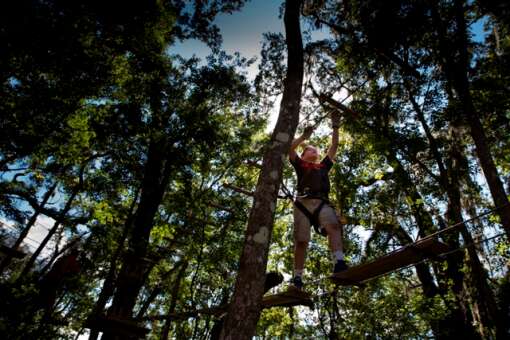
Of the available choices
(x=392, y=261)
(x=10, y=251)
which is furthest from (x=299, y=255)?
(x=10, y=251)

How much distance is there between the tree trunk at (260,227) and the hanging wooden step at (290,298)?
4.18 feet

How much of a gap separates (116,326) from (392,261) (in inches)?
202

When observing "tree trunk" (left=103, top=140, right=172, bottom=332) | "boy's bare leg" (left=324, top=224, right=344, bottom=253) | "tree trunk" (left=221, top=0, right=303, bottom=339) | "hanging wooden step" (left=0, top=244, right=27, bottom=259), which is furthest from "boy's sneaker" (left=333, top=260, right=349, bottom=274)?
"hanging wooden step" (left=0, top=244, right=27, bottom=259)

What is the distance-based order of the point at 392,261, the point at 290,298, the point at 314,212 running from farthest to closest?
the point at 314,212 < the point at 290,298 < the point at 392,261

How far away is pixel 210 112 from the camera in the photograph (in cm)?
1116

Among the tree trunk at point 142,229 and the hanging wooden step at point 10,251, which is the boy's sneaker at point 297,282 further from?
the hanging wooden step at point 10,251

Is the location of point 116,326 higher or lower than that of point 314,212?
lower

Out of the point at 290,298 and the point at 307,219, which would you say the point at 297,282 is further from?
the point at 307,219

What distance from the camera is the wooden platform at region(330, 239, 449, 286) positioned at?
13.2ft

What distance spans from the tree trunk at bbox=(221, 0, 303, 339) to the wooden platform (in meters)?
1.52

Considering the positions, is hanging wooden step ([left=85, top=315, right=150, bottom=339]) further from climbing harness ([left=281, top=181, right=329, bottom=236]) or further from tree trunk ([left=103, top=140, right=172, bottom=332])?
climbing harness ([left=281, top=181, right=329, bottom=236])

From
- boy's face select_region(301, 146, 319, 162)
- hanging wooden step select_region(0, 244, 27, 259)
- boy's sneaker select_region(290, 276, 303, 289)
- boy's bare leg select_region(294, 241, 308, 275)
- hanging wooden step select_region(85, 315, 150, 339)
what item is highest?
hanging wooden step select_region(0, 244, 27, 259)

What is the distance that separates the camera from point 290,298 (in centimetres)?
461

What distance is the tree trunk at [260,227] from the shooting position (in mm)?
3039
